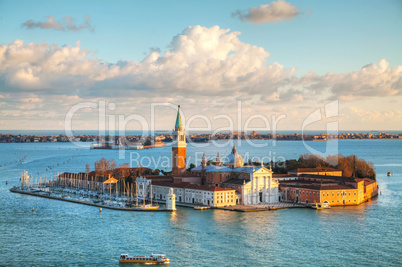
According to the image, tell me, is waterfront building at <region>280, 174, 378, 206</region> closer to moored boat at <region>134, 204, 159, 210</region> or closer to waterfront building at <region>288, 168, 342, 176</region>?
waterfront building at <region>288, 168, 342, 176</region>

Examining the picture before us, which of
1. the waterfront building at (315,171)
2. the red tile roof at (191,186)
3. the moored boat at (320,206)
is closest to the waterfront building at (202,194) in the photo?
the red tile roof at (191,186)

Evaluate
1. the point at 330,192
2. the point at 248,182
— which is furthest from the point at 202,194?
the point at 330,192

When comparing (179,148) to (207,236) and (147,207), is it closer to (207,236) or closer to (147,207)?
(147,207)

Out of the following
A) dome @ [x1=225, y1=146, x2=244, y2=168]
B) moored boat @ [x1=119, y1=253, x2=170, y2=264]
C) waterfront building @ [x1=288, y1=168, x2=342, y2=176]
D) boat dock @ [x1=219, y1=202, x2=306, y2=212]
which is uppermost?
A: dome @ [x1=225, y1=146, x2=244, y2=168]

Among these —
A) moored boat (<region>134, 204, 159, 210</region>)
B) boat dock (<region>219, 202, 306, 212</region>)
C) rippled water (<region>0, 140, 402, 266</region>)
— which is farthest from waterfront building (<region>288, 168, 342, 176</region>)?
moored boat (<region>134, 204, 159, 210</region>)

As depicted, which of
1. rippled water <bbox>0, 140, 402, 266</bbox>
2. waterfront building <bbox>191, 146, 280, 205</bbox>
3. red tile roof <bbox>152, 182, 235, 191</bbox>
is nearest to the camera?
rippled water <bbox>0, 140, 402, 266</bbox>
